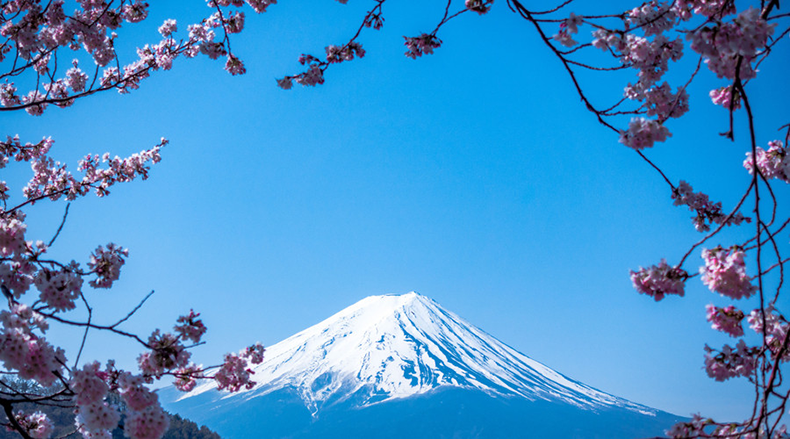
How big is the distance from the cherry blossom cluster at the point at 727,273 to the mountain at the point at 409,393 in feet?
236

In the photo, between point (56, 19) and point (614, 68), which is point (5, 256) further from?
point (614, 68)

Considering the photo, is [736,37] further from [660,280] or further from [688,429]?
[688,429]

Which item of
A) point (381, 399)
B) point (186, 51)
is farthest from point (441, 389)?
point (186, 51)

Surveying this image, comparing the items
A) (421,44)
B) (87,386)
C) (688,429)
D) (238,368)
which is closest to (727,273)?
(688,429)

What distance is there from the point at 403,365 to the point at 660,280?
8345cm

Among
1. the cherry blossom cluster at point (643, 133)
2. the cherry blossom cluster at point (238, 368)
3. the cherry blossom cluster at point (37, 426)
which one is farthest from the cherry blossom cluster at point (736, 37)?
the cherry blossom cluster at point (37, 426)

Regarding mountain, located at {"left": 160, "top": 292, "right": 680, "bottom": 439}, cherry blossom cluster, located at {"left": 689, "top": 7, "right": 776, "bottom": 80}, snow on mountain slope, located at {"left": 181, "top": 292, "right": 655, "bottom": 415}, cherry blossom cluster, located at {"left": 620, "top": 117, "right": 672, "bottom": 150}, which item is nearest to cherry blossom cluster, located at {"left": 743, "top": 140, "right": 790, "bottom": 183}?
cherry blossom cluster, located at {"left": 620, "top": 117, "right": 672, "bottom": 150}

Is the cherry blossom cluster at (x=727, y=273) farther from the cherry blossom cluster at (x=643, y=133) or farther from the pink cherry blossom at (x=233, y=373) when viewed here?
the pink cherry blossom at (x=233, y=373)

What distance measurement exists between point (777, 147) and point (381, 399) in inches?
3120

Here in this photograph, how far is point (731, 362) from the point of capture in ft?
7.29

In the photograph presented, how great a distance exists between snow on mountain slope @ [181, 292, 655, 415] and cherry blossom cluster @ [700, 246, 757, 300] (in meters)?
78.9

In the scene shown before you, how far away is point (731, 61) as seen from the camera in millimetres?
1689

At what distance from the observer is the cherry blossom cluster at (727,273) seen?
176 cm

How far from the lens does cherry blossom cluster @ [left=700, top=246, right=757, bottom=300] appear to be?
176cm
